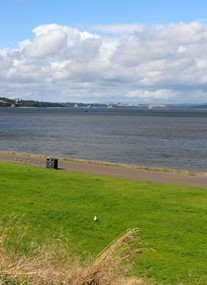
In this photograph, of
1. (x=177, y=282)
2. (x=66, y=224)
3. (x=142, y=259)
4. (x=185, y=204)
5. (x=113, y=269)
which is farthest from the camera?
(x=185, y=204)

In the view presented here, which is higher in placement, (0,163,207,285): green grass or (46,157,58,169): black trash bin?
(0,163,207,285): green grass

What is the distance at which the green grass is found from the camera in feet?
39.3

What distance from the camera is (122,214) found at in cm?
1656

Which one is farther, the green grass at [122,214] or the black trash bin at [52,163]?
the black trash bin at [52,163]

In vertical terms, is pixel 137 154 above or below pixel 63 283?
below

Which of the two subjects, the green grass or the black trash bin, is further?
the black trash bin

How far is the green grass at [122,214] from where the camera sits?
1197cm

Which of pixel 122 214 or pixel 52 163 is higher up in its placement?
pixel 122 214

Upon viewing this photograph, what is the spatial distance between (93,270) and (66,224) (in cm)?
847

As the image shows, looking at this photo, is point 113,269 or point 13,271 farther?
point 113,269

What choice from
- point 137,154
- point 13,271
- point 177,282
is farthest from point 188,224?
point 137,154

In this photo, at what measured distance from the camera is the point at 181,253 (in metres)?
12.7

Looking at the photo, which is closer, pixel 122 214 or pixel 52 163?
pixel 122 214

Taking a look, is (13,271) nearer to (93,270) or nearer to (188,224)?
(93,270)
